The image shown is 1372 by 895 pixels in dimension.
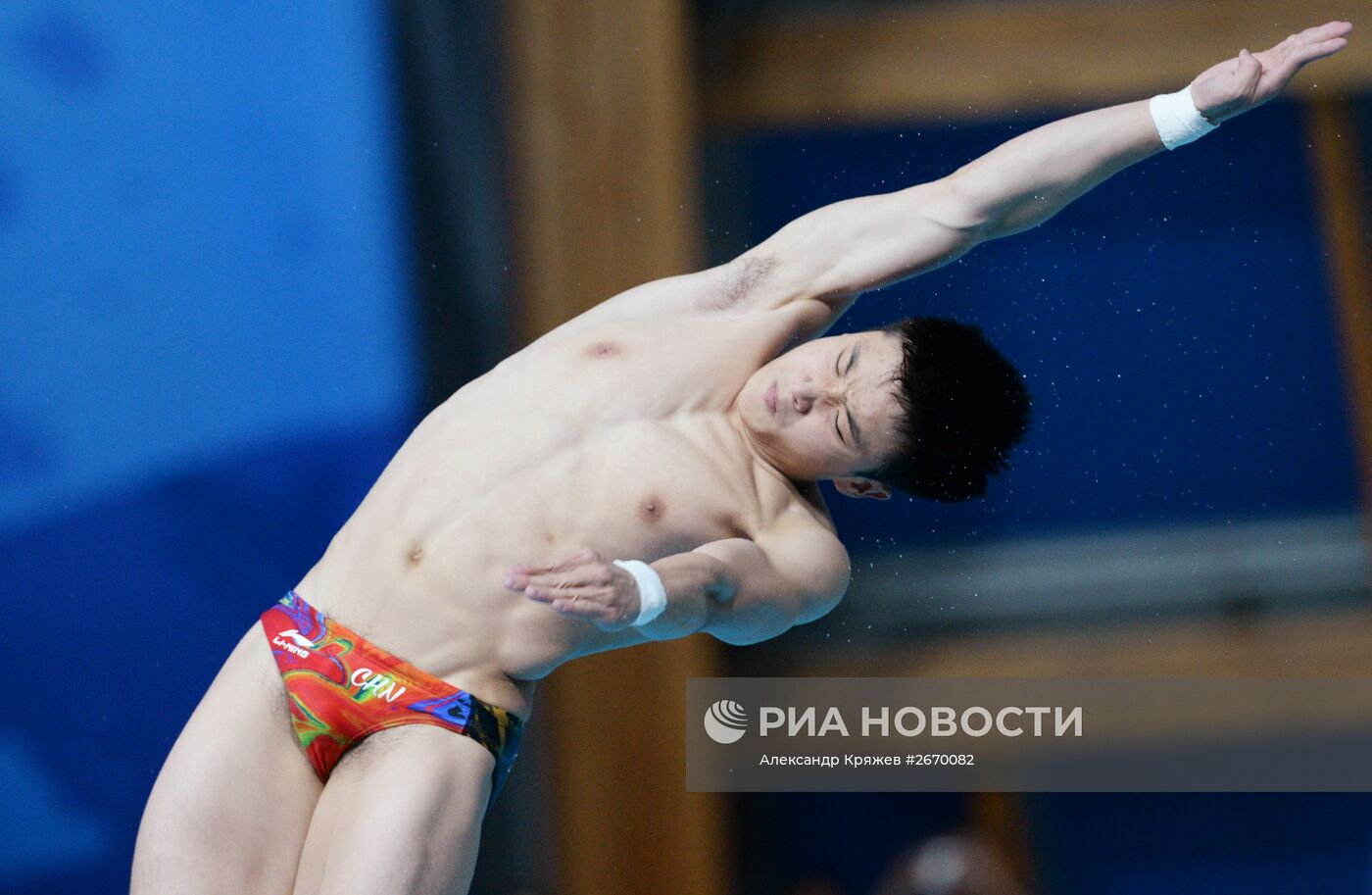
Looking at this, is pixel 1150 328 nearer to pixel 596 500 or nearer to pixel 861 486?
pixel 861 486

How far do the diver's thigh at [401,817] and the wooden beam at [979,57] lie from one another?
1487mm

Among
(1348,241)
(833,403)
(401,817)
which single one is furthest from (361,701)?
(1348,241)

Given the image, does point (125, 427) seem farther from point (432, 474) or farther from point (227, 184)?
point (432, 474)

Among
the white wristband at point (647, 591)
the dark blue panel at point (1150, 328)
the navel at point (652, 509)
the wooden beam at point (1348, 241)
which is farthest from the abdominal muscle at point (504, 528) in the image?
the wooden beam at point (1348, 241)

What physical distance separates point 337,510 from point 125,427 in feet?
1.33

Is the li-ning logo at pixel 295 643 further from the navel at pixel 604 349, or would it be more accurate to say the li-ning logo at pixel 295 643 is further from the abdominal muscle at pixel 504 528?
the navel at pixel 604 349

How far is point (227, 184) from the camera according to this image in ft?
8.61

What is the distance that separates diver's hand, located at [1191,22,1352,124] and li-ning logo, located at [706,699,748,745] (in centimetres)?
131

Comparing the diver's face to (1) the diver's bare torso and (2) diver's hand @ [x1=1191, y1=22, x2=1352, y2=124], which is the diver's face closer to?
(1) the diver's bare torso

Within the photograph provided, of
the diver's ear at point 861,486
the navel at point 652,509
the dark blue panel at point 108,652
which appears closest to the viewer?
the navel at point 652,509

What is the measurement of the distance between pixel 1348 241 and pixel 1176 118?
3.55 feet

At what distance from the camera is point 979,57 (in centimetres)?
269

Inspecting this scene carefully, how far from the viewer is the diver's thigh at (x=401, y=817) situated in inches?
59.3

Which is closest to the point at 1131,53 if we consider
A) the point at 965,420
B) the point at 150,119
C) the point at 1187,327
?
the point at 1187,327
